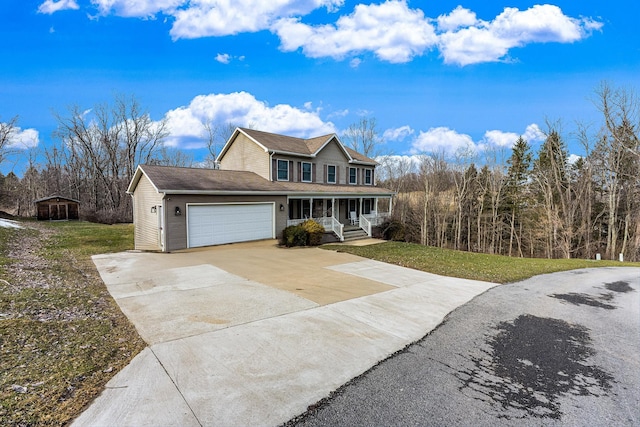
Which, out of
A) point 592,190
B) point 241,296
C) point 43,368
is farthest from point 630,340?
point 592,190

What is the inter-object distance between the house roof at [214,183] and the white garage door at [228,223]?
800mm

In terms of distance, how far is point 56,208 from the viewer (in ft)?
98.0

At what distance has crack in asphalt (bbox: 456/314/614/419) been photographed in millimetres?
3291

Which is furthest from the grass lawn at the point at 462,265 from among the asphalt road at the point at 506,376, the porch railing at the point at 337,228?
the porch railing at the point at 337,228

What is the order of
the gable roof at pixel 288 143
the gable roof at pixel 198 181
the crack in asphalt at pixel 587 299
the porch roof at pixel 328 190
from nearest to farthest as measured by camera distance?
the crack in asphalt at pixel 587 299 → the gable roof at pixel 198 181 → the porch roof at pixel 328 190 → the gable roof at pixel 288 143

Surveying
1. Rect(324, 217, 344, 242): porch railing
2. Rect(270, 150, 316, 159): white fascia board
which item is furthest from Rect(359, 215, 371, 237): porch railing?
Rect(270, 150, 316, 159): white fascia board

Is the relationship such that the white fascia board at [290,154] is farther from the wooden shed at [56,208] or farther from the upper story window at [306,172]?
the wooden shed at [56,208]

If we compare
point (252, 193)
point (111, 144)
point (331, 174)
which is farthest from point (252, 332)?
point (111, 144)

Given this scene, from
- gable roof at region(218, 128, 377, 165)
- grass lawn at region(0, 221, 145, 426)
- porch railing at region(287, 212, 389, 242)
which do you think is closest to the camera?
grass lawn at region(0, 221, 145, 426)

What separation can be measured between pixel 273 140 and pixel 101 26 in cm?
995

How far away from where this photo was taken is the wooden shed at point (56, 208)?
95.6 feet

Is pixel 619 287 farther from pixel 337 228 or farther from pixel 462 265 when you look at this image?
pixel 337 228

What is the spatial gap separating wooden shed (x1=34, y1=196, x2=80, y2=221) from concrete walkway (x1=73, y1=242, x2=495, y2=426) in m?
26.3

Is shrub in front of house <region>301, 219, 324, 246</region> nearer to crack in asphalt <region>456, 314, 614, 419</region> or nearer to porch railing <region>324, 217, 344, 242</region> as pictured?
porch railing <region>324, 217, 344, 242</region>
